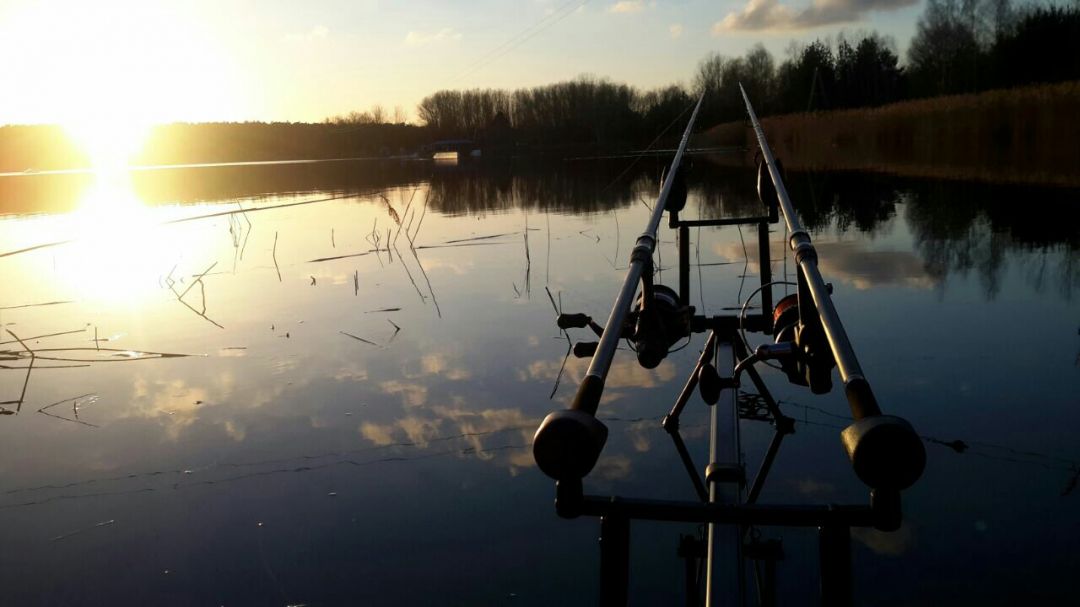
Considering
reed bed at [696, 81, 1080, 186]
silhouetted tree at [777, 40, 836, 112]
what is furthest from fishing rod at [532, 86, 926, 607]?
silhouetted tree at [777, 40, 836, 112]

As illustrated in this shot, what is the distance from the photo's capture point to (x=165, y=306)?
29.0ft

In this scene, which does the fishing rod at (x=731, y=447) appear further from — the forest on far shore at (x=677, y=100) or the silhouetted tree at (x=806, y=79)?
the silhouetted tree at (x=806, y=79)

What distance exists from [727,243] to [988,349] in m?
5.72

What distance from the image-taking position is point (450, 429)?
15.4 feet

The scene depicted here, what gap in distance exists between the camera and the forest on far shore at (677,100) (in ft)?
97.9

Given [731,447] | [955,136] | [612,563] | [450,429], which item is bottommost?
[450,429]

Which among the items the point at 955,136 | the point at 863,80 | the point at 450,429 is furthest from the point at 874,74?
the point at 450,429

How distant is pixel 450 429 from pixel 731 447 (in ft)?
→ 8.07

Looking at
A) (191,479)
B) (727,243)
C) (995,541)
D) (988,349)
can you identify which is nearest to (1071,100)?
(727,243)

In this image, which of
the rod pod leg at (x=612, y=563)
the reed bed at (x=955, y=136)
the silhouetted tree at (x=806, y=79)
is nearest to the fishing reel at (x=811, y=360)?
the rod pod leg at (x=612, y=563)

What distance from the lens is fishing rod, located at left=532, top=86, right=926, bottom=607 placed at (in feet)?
3.81

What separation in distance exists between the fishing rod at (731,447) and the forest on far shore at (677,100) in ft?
13.4

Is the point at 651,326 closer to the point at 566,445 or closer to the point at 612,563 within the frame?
the point at 612,563

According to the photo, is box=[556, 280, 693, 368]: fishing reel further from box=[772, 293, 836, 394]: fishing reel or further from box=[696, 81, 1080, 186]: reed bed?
box=[696, 81, 1080, 186]: reed bed
